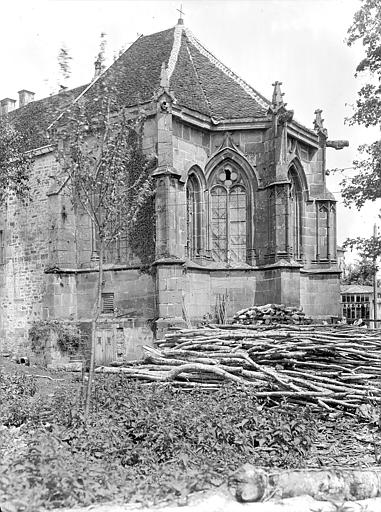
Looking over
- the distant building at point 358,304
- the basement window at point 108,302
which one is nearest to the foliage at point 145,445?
the basement window at point 108,302

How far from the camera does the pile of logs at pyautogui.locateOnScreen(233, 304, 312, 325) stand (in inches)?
718

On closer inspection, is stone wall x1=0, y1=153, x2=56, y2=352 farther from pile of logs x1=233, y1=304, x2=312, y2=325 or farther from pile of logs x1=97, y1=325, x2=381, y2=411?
pile of logs x1=97, y1=325, x2=381, y2=411

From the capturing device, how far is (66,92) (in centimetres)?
1049

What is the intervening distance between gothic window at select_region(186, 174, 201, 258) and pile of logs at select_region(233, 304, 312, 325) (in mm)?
3076

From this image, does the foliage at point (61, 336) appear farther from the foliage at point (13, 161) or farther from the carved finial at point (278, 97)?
the carved finial at point (278, 97)

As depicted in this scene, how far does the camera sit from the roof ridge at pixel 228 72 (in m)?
22.3

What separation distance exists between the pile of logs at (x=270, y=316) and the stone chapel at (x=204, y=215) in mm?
989

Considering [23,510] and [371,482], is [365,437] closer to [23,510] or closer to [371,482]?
[371,482]

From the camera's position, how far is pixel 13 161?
22797 mm

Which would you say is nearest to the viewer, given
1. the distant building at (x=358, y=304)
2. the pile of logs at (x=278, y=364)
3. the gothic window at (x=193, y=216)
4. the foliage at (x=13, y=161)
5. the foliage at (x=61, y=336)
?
the pile of logs at (x=278, y=364)

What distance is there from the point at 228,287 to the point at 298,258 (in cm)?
332

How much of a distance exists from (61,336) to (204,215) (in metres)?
6.14

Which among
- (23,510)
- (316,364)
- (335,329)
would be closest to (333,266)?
(335,329)

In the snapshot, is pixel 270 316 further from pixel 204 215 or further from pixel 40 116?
pixel 40 116
